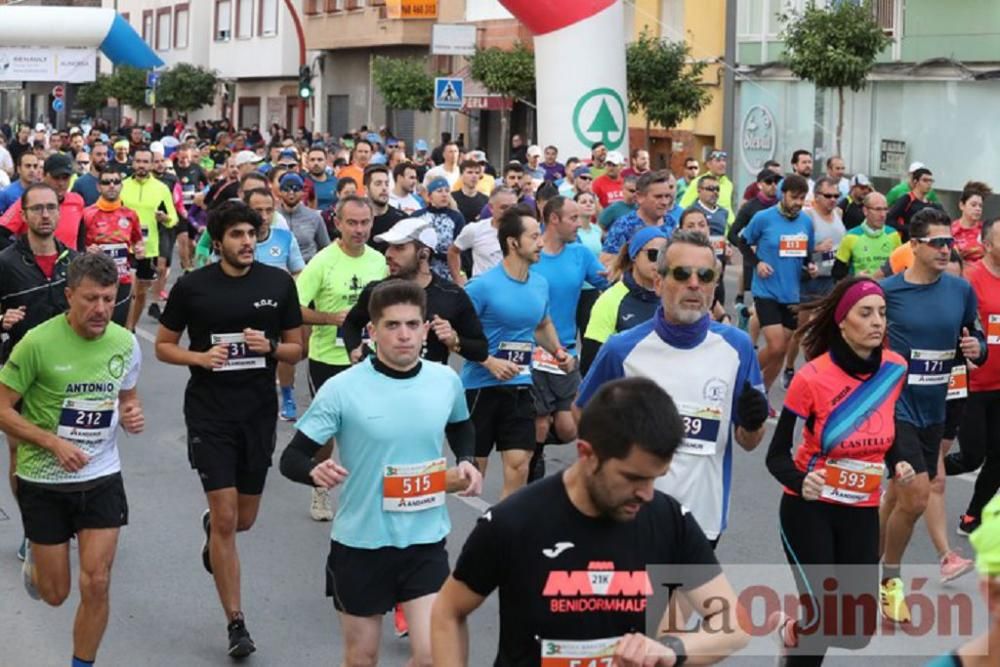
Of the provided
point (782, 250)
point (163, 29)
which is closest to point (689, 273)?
point (782, 250)

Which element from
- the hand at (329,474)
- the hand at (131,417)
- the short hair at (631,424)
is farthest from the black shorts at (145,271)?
the short hair at (631,424)

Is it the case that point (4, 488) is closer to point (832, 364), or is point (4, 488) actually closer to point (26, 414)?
point (26, 414)

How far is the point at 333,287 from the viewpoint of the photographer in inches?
404

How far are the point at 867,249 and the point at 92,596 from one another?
8.66 metres

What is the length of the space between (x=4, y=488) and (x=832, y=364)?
607cm

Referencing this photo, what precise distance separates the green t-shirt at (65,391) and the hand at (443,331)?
170cm

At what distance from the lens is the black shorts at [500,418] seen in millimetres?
9297

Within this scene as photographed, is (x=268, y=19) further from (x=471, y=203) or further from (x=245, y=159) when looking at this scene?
(x=471, y=203)

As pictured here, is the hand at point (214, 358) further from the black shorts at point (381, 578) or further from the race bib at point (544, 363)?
the race bib at point (544, 363)

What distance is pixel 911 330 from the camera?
338 inches

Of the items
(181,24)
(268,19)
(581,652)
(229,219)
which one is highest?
(181,24)

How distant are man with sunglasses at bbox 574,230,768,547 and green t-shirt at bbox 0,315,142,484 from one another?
6.56 ft

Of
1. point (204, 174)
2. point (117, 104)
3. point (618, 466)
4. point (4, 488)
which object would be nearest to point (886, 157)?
point (204, 174)

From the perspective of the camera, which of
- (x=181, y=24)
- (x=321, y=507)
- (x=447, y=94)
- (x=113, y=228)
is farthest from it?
(x=181, y=24)
